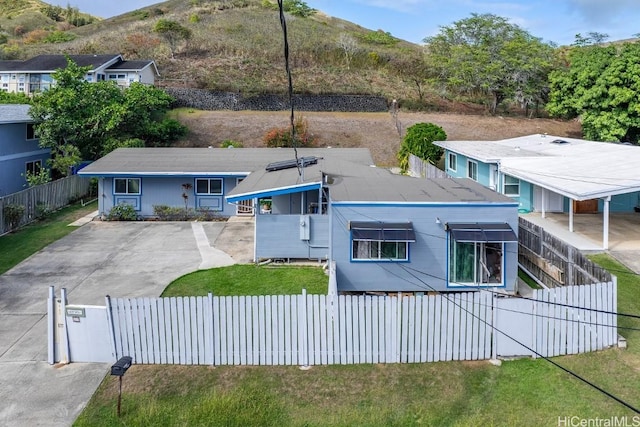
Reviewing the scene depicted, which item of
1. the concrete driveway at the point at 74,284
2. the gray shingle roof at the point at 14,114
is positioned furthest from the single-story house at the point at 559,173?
the gray shingle roof at the point at 14,114

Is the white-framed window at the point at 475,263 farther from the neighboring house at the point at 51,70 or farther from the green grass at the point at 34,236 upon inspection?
the neighboring house at the point at 51,70

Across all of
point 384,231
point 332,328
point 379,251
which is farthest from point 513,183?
point 332,328

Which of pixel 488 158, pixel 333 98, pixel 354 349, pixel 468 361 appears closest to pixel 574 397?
pixel 468 361

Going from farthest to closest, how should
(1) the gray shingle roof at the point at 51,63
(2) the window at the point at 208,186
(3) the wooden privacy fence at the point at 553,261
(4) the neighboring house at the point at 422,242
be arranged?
(1) the gray shingle roof at the point at 51,63
(2) the window at the point at 208,186
(4) the neighboring house at the point at 422,242
(3) the wooden privacy fence at the point at 553,261

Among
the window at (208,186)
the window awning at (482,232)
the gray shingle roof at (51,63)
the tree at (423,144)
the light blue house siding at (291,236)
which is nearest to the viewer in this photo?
the window awning at (482,232)

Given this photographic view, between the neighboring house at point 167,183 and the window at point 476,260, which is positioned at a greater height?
the neighboring house at point 167,183

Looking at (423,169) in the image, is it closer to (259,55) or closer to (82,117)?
(82,117)
